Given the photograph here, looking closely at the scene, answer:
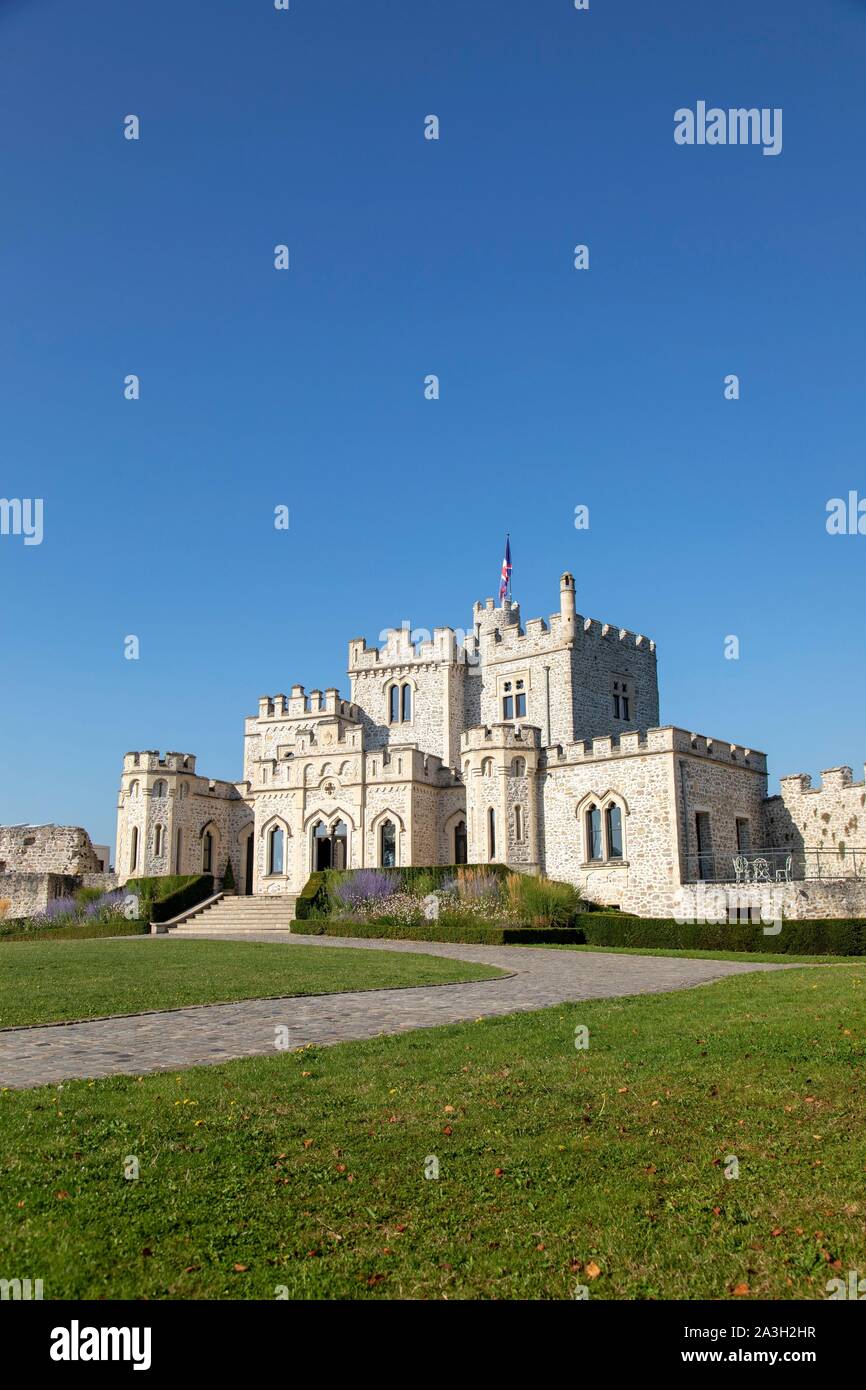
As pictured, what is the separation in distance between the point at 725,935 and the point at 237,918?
62.8 feet

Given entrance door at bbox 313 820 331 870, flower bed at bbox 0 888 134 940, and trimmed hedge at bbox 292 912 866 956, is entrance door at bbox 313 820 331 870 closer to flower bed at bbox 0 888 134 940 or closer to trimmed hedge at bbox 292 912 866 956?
flower bed at bbox 0 888 134 940

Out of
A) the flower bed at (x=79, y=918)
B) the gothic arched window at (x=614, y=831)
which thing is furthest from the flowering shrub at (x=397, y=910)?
the flower bed at (x=79, y=918)

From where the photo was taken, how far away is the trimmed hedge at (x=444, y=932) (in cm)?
2981

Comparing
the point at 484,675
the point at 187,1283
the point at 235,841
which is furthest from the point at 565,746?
the point at 187,1283

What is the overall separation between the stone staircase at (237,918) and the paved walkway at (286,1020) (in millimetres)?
17734

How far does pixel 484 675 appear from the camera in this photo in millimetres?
48031

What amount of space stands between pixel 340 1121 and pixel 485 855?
30.8 m

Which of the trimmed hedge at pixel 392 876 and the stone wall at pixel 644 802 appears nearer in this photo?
the stone wall at pixel 644 802

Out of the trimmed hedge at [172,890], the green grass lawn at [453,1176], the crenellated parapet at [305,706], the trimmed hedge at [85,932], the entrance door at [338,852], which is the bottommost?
the trimmed hedge at [85,932]

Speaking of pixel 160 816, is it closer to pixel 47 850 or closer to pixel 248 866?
pixel 248 866

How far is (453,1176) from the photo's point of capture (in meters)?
6.58

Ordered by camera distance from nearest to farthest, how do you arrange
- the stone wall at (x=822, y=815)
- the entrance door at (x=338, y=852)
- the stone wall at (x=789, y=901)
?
1. the stone wall at (x=789, y=901)
2. the stone wall at (x=822, y=815)
3. the entrance door at (x=338, y=852)

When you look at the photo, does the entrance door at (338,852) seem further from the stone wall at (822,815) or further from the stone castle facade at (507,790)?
the stone wall at (822,815)

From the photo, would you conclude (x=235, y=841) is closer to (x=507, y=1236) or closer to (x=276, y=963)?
(x=276, y=963)
